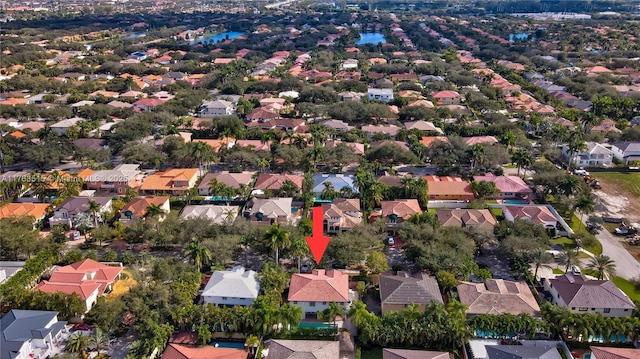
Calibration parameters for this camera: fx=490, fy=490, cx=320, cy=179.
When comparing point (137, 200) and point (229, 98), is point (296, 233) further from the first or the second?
point (229, 98)

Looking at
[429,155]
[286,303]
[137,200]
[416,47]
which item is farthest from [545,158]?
[416,47]

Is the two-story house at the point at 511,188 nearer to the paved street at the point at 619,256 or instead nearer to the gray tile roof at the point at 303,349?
the paved street at the point at 619,256

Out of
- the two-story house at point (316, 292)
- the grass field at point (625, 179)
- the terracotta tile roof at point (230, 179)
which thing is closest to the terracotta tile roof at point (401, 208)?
the two-story house at point (316, 292)

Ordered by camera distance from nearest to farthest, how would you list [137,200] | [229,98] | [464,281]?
[464,281] < [137,200] < [229,98]

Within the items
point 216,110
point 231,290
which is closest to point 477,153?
point 231,290

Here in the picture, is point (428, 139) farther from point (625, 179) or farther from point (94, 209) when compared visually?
point (94, 209)

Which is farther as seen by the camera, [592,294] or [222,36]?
[222,36]
